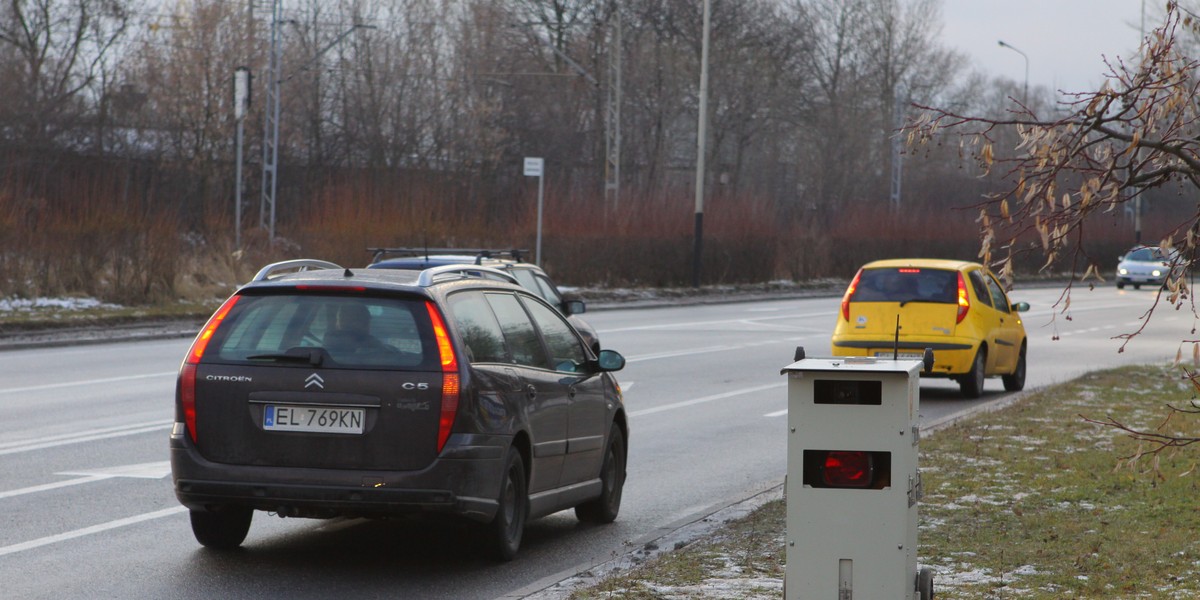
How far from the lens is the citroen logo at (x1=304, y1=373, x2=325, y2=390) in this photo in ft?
25.0

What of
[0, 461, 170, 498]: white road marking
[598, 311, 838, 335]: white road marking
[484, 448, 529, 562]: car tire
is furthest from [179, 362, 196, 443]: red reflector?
[598, 311, 838, 335]: white road marking

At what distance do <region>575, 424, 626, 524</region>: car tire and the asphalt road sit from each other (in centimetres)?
11

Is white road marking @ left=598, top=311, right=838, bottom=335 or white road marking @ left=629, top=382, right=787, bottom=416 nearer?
white road marking @ left=629, top=382, right=787, bottom=416

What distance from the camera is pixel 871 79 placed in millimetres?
77000

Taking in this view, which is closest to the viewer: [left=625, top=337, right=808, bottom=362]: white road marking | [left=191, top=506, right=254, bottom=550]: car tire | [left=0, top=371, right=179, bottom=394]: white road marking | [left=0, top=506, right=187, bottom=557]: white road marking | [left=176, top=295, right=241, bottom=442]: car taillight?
[left=176, top=295, right=241, bottom=442]: car taillight

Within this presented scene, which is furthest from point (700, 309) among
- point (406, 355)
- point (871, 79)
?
point (871, 79)

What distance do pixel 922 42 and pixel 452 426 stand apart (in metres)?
74.8

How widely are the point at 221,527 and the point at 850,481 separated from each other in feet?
12.9

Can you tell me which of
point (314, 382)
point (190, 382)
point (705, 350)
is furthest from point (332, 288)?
point (705, 350)

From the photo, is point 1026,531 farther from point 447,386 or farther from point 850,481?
point 447,386

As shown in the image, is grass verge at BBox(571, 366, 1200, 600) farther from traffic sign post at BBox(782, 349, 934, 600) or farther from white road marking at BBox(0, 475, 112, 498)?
white road marking at BBox(0, 475, 112, 498)

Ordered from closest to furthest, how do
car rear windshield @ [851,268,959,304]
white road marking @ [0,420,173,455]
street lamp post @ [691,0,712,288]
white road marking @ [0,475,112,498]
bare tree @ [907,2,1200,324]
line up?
bare tree @ [907,2,1200,324] → white road marking @ [0,475,112,498] → white road marking @ [0,420,173,455] → car rear windshield @ [851,268,959,304] → street lamp post @ [691,0,712,288]

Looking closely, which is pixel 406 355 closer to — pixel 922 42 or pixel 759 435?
pixel 759 435

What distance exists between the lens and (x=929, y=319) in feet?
59.8
